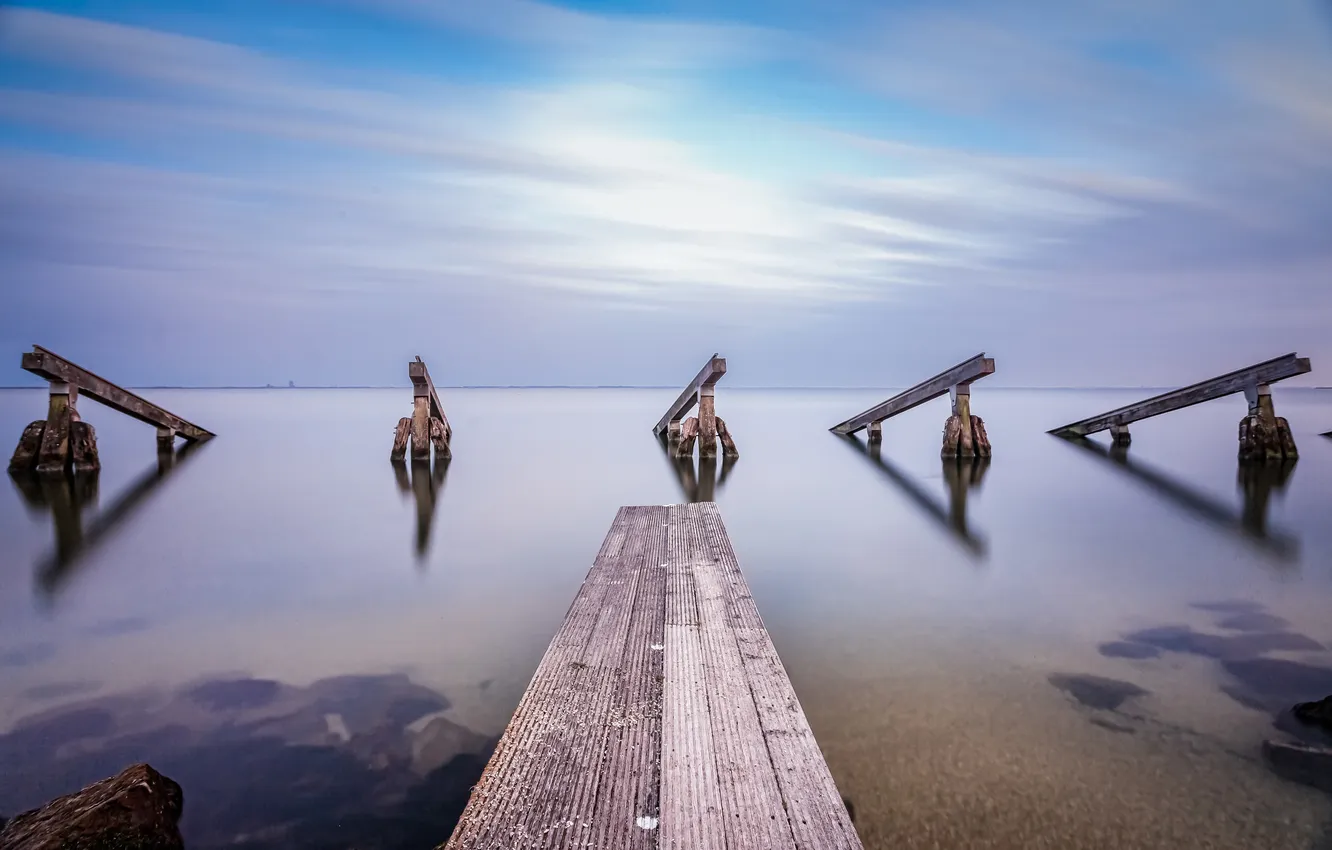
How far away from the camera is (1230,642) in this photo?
4.95 m

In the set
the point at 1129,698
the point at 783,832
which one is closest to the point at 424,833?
the point at 783,832

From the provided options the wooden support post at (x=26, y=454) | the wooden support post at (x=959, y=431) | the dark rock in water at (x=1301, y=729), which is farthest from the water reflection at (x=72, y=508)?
the wooden support post at (x=959, y=431)

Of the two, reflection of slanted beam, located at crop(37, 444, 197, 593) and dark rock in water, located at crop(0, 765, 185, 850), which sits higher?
reflection of slanted beam, located at crop(37, 444, 197, 593)

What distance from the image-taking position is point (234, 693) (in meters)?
4.19

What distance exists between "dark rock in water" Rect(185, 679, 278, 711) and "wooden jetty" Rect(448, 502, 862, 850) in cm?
200

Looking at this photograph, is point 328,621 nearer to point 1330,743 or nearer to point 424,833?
point 424,833

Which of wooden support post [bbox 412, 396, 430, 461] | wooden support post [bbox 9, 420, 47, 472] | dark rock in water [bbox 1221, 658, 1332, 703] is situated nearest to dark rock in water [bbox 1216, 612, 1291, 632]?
dark rock in water [bbox 1221, 658, 1332, 703]

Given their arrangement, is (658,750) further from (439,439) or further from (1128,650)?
(439,439)

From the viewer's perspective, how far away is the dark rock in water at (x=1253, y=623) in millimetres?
5262

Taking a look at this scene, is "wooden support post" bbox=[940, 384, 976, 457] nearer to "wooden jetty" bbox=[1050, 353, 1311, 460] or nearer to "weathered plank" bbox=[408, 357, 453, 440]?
"wooden jetty" bbox=[1050, 353, 1311, 460]

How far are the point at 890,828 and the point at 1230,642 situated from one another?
12.9 feet

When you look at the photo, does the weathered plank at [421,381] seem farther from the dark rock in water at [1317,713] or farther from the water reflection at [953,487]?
the dark rock in water at [1317,713]

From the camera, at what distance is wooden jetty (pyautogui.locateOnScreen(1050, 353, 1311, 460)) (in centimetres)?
1379

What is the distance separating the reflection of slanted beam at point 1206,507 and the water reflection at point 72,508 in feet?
44.6
